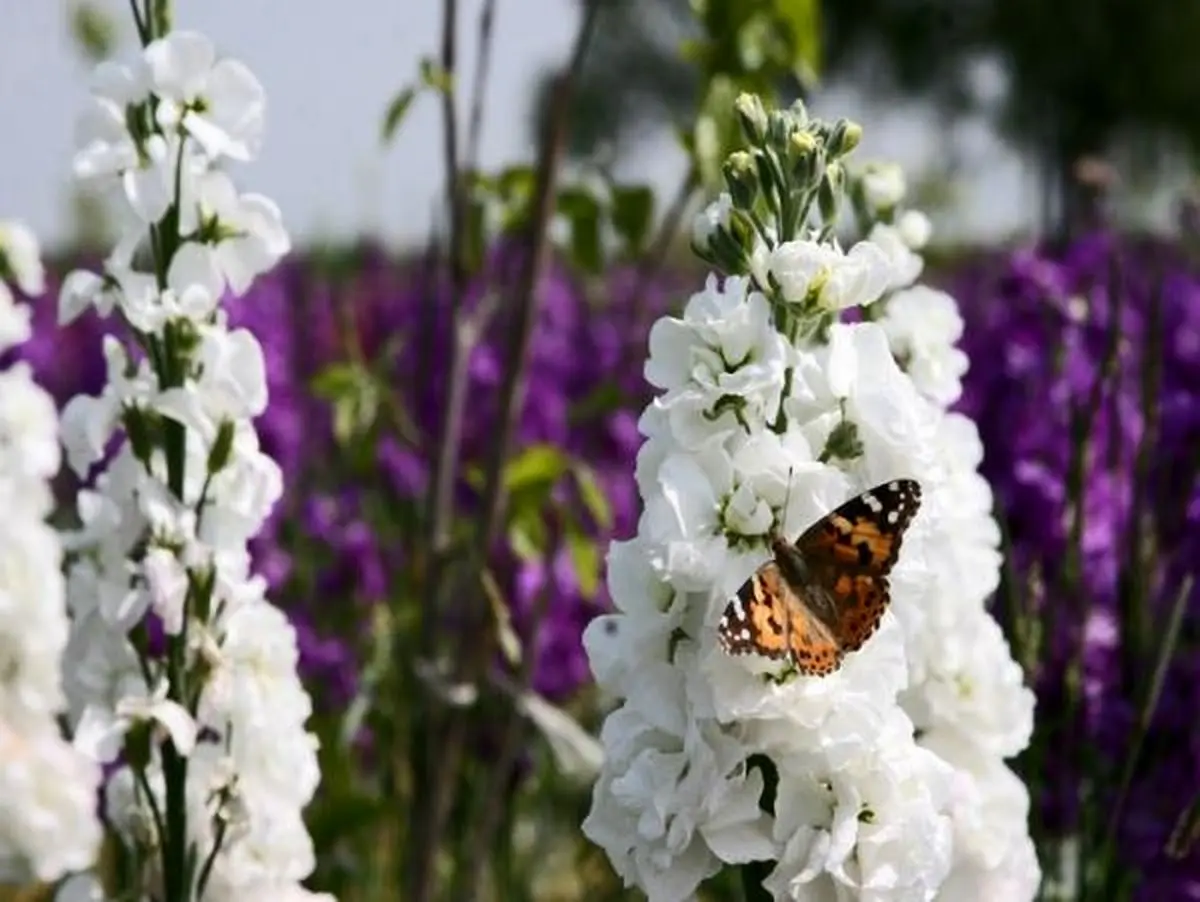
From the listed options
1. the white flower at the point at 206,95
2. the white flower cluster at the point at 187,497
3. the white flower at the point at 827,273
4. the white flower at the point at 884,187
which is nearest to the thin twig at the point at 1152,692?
the white flower at the point at 884,187

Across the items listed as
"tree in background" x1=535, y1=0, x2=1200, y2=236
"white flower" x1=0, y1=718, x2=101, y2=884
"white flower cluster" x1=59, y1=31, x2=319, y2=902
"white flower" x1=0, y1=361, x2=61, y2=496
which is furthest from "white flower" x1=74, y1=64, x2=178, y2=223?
"tree in background" x1=535, y1=0, x2=1200, y2=236

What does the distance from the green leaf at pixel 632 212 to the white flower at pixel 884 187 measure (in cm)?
66

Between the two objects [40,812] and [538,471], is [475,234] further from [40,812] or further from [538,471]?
[40,812]

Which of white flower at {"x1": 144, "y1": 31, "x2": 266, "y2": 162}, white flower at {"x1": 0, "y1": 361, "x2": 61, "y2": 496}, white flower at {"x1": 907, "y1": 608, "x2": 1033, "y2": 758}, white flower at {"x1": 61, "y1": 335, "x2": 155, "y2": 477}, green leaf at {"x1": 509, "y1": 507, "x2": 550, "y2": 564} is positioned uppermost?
white flower at {"x1": 144, "y1": 31, "x2": 266, "y2": 162}

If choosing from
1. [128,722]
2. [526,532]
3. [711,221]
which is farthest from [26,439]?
[526,532]

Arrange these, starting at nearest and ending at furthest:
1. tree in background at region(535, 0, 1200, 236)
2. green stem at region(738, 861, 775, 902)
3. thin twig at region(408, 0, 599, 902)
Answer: green stem at region(738, 861, 775, 902)
thin twig at region(408, 0, 599, 902)
tree in background at region(535, 0, 1200, 236)

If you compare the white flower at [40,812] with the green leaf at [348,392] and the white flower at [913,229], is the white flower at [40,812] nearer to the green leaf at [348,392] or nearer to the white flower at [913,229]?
the white flower at [913,229]

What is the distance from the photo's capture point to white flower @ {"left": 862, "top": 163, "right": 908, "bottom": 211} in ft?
4.73

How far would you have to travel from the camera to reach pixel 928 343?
1297mm

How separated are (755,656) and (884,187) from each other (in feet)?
1.74

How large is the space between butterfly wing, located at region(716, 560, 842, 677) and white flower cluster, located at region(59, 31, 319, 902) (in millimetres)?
353

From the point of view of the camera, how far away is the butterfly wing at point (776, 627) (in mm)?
967

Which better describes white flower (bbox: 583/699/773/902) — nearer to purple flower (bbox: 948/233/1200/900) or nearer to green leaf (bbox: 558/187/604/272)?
purple flower (bbox: 948/233/1200/900)

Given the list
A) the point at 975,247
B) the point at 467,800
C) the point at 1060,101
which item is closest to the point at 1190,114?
the point at 1060,101
